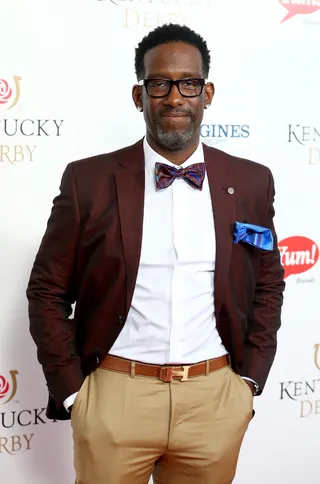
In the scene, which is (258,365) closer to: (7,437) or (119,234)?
(119,234)

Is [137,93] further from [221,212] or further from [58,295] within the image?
[58,295]

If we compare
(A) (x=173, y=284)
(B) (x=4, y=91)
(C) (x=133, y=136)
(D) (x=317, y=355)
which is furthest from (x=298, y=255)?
(B) (x=4, y=91)

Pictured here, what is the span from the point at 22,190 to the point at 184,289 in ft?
3.13

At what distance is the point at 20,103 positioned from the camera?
2.31m

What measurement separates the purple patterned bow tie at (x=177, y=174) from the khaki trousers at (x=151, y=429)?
0.49m

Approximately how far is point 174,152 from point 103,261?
336 millimetres

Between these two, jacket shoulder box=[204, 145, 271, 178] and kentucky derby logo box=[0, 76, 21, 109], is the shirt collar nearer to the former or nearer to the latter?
jacket shoulder box=[204, 145, 271, 178]

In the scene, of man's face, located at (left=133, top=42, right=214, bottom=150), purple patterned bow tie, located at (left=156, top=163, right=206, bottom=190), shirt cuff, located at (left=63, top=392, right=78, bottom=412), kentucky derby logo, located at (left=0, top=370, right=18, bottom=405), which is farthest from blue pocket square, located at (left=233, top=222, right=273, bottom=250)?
kentucky derby logo, located at (left=0, top=370, right=18, bottom=405)

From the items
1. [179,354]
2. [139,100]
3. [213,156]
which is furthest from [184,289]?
[139,100]

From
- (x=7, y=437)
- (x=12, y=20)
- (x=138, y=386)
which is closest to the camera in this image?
(x=138, y=386)

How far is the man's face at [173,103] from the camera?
161 cm

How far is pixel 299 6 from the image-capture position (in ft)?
8.47

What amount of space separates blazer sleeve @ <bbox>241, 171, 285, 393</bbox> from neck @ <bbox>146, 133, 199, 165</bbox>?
0.83 feet

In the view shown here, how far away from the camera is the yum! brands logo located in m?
2.69
